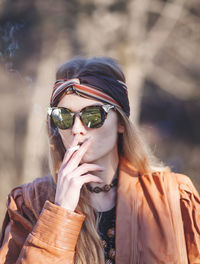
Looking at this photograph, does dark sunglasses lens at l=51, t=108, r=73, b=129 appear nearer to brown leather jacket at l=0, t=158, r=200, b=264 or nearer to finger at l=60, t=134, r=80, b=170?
finger at l=60, t=134, r=80, b=170

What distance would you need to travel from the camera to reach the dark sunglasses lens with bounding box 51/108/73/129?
176cm

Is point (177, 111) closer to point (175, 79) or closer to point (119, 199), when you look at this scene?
point (175, 79)

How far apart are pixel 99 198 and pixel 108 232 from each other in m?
0.24

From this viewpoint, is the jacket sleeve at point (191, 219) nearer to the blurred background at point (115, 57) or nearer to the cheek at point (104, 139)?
the cheek at point (104, 139)

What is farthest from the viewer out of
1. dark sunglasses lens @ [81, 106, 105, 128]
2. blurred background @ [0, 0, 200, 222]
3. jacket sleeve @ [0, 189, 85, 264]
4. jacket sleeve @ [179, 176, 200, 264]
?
blurred background @ [0, 0, 200, 222]

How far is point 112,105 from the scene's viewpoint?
1813 millimetres

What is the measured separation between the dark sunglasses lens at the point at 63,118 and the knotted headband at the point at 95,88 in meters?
0.11

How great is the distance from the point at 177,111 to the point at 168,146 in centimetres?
52

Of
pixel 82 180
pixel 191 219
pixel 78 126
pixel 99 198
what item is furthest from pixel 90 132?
pixel 191 219

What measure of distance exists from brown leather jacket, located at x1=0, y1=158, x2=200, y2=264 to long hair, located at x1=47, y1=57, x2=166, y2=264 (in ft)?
0.33

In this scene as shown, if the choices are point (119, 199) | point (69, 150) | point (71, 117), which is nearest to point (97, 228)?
point (119, 199)

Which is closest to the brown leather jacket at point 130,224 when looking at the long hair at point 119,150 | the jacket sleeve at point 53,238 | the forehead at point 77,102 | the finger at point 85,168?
the jacket sleeve at point 53,238

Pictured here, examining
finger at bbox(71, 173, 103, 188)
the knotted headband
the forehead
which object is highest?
the knotted headband

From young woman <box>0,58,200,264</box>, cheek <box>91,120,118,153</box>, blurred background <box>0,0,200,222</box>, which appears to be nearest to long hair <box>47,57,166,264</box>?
young woman <box>0,58,200,264</box>
